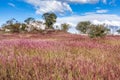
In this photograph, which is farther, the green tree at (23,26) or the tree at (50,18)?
the tree at (50,18)

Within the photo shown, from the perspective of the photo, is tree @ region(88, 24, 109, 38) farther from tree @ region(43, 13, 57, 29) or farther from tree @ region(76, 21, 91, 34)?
tree @ region(76, 21, 91, 34)

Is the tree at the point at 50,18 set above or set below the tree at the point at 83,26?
above

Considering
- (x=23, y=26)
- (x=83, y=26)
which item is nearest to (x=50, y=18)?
(x=23, y=26)

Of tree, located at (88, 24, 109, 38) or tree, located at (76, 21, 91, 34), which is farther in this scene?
tree, located at (76, 21, 91, 34)

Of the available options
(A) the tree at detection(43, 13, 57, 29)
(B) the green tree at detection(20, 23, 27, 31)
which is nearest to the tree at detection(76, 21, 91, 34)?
(A) the tree at detection(43, 13, 57, 29)

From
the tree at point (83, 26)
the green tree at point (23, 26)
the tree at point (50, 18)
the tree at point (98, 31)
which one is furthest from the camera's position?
the tree at point (83, 26)

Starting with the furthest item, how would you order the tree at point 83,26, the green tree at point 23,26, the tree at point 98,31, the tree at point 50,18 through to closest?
the tree at point 83,26 < the tree at point 50,18 < the green tree at point 23,26 < the tree at point 98,31

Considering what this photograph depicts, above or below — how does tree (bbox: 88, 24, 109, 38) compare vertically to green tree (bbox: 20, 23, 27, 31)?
above

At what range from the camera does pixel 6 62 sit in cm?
395

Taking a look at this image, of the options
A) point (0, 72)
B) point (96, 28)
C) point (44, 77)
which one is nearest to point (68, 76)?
point (44, 77)

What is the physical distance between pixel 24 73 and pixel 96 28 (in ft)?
51.7

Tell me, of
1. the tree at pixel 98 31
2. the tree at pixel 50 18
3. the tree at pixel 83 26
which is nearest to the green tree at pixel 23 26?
the tree at pixel 50 18

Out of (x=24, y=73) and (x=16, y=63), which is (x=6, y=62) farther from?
(x=24, y=73)

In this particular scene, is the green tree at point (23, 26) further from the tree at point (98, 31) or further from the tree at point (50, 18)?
the tree at point (98, 31)
